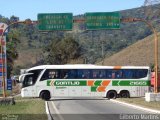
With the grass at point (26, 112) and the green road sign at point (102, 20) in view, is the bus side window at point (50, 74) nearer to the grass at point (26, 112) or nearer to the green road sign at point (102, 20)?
the green road sign at point (102, 20)

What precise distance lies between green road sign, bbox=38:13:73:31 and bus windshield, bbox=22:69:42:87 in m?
4.57

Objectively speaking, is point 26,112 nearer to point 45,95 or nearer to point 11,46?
point 45,95

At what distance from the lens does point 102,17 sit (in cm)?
3881

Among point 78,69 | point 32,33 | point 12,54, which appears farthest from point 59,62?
point 32,33

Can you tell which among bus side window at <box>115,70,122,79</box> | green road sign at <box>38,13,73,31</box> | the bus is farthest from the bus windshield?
bus side window at <box>115,70,122,79</box>

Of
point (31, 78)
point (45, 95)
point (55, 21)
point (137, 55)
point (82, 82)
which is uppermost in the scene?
point (55, 21)

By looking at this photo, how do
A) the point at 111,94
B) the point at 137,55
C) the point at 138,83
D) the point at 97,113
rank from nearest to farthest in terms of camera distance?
the point at 97,113 → the point at 111,94 → the point at 138,83 → the point at 137,55

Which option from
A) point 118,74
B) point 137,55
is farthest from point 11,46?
point 118,74

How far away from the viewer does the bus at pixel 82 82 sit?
1658 inches

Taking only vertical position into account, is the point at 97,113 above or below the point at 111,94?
above

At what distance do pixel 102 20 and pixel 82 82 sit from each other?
6.40m

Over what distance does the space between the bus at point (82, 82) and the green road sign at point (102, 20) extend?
199 inches

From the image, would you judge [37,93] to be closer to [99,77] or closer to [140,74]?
[99,77]

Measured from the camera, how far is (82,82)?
139ft
